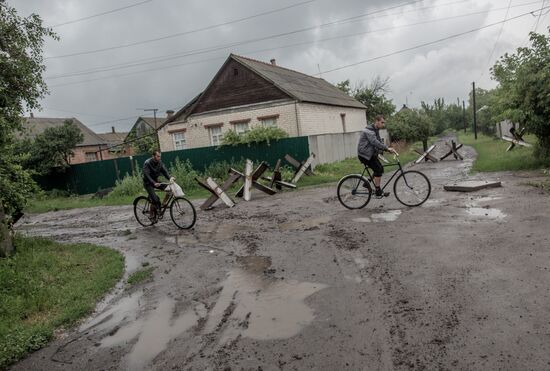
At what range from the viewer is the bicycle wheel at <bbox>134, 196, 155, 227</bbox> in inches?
405

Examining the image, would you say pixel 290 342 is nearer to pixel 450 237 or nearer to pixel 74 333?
pixel 74 333

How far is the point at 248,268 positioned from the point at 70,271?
3282 millimetres

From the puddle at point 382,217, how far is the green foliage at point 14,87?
24.1ft

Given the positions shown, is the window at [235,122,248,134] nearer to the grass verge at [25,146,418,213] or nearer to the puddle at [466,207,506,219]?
the grass verge at [25,146,418,213]

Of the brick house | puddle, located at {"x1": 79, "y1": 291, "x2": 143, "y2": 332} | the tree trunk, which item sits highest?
the brick house

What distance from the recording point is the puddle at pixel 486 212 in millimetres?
7187

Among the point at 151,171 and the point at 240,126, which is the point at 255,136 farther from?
the point at 151,171

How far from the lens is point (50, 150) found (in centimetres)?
2538

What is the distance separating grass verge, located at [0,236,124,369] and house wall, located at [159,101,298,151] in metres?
15.9

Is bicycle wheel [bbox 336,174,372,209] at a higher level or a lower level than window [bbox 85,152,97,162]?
lower

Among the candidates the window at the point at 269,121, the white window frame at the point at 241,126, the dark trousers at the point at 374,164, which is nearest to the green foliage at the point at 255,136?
the window at the point at 269,121

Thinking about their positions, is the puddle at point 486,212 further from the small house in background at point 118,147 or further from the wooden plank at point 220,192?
the small house in background at point 118,147

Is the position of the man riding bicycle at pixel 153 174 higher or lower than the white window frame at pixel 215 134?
lower

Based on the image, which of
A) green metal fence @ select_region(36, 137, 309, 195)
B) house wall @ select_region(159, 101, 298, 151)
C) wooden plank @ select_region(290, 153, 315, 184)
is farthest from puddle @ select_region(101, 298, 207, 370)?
house wall @ select_region(159, 101, 298, 151)
